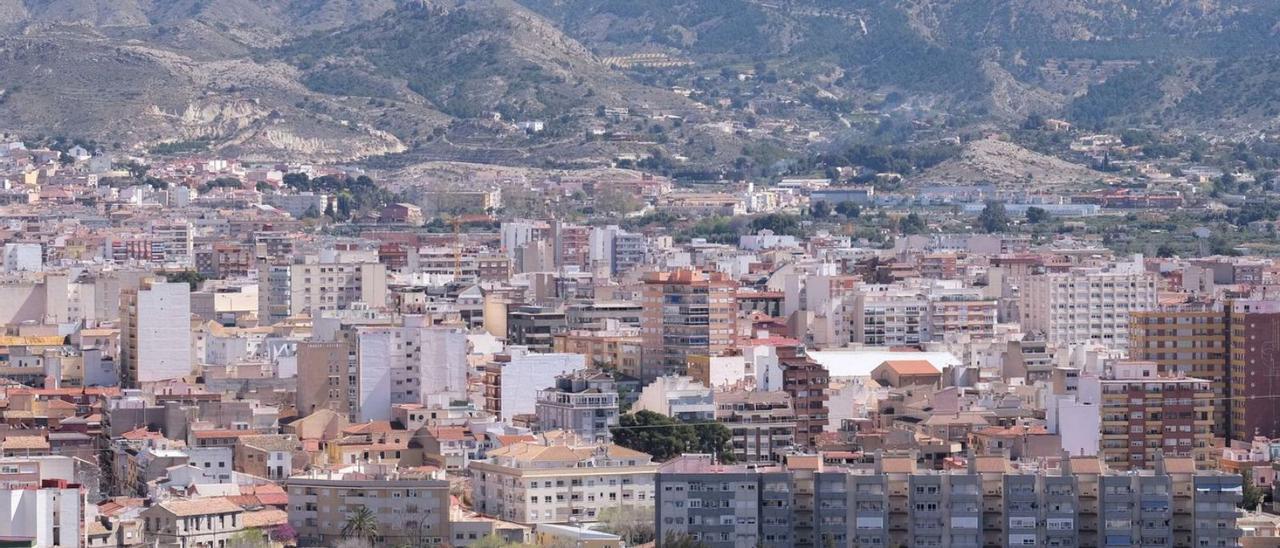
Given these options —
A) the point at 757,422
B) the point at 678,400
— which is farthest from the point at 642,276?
the point at 757,422

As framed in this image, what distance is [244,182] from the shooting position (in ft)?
346

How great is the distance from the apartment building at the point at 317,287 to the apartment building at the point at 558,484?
2509 centimetres

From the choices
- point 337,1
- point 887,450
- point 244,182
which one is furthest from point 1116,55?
point 887,450

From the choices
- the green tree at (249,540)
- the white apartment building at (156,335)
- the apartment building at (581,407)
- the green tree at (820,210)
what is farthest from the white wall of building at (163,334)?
the green tree at (820,210)

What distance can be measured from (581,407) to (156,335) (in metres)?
10.7

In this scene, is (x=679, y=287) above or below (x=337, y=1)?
below

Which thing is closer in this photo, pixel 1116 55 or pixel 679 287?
pixel 679 287

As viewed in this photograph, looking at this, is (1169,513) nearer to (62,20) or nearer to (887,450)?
(887,450)

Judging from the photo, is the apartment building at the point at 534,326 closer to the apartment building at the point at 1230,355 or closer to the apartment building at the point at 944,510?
the apartment building at the point at 1230,355

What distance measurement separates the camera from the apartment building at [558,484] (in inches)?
1473

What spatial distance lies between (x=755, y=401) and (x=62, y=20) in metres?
110

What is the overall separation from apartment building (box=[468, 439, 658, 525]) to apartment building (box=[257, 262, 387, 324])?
25.1m

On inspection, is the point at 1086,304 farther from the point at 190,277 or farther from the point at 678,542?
the point at 678,542

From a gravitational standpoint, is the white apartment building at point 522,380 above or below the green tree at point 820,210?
below
